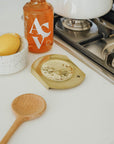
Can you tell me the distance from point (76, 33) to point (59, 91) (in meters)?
0.33

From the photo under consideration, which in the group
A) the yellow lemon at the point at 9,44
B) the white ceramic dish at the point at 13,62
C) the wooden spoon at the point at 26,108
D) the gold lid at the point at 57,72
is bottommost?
the wooden spoon at the point at 26,108

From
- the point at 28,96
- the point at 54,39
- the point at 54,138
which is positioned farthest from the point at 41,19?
the point at 54,138

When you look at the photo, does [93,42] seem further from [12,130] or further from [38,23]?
[12,130]

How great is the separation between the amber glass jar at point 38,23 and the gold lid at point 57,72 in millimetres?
60

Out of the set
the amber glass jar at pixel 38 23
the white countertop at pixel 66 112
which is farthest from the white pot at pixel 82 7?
the white countertop at pixel 66 112

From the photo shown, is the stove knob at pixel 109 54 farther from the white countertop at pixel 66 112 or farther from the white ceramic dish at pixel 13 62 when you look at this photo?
the white ceramic dish at pixel 13 62

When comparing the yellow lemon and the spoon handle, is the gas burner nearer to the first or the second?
the yellow lemon

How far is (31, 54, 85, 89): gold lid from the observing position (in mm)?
604

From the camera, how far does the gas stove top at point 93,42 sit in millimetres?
685

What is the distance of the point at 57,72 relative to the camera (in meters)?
0.64

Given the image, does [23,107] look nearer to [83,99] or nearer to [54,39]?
[83,99]

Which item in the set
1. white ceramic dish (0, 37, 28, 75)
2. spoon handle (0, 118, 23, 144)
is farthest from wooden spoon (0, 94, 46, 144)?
white ceramic dish (0, 37, 28, 75)

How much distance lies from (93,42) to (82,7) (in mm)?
138

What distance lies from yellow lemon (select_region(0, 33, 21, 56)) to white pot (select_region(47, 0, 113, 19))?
223 millimetres
